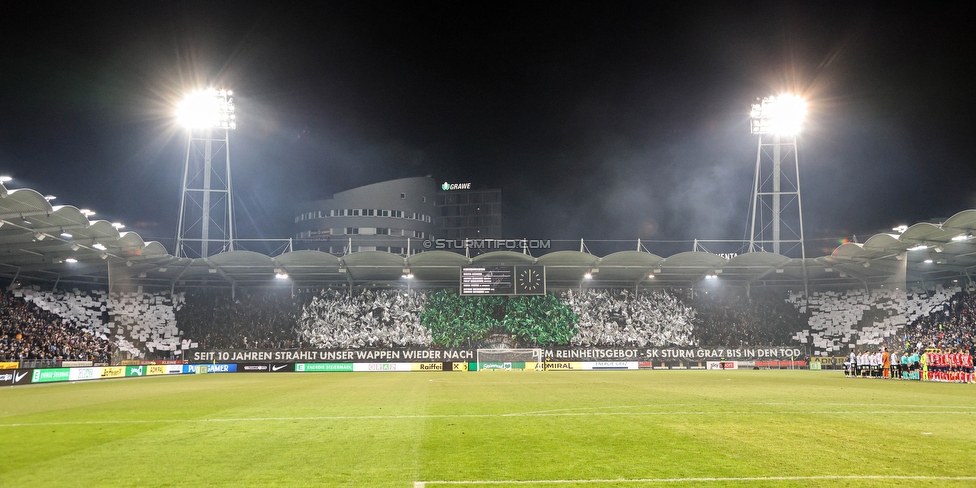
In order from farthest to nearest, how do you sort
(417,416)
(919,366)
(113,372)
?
(113,372), (919,366), (417,416)

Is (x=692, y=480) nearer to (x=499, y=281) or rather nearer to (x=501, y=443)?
(x=501, y=443)

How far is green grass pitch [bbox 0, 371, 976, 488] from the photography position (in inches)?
315

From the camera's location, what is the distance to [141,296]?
167 ft

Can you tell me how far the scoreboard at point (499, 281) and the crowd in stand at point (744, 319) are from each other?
1513cm

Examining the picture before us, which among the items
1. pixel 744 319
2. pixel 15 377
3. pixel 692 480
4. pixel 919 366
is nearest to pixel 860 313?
pixel 744 319

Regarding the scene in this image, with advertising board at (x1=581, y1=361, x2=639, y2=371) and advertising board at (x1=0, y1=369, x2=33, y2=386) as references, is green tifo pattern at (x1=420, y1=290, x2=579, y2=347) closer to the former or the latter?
advertising board at (x1=581, y1=361, x2=639, y2=371)

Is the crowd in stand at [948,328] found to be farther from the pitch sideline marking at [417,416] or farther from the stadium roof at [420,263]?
the pitch sideline marking at [417,416]

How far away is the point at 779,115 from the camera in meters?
49.7

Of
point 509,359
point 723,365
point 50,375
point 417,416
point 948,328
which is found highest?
point 948,328

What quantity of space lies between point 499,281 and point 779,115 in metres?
23.4

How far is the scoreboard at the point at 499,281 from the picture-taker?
49.0 m

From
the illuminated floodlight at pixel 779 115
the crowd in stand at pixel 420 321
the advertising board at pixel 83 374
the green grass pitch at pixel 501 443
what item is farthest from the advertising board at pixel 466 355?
the green grass pitch at pixel 501 443


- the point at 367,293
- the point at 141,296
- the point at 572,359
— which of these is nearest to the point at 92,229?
the point at 141,296

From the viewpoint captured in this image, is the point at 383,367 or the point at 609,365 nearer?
the point at 383,367
